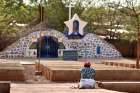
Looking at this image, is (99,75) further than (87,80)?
Yes

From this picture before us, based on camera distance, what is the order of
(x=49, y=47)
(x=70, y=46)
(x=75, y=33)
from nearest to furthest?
(x=75, y=33) < (x=70, y=46) < (x=49, y=47)

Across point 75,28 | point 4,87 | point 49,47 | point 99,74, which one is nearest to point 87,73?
point 4,87

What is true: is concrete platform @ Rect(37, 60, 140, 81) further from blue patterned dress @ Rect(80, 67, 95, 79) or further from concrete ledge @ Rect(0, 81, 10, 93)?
blue patterned dress @ Rect(80, 67, 95, 79)

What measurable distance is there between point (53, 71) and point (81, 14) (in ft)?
89.6

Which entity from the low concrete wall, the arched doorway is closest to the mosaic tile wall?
the arched doorway

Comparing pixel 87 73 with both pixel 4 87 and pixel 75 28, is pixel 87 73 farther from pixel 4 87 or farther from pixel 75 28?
pixel 75 28

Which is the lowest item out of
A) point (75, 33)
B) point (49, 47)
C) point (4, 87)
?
point (4, 87)

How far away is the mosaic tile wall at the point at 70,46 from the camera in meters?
35.8

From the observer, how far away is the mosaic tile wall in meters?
35.8

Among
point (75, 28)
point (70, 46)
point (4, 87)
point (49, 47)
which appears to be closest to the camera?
point (4, 87)

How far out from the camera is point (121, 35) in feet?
140

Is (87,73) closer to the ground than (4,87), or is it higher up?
higher up

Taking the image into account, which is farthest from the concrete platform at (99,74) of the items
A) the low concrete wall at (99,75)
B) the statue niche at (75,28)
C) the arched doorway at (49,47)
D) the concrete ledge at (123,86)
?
the arched doorway at (49,47)

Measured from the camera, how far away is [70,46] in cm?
3712
